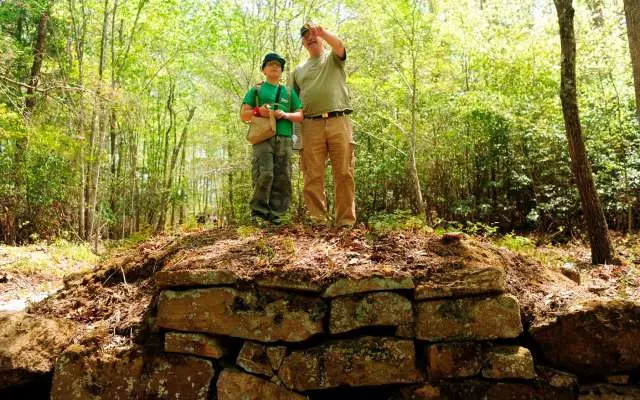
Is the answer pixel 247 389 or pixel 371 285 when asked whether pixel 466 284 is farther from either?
pixel 247 389

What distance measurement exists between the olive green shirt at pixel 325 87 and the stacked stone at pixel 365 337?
2.34m

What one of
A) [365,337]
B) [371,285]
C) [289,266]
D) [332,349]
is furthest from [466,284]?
[289,266]

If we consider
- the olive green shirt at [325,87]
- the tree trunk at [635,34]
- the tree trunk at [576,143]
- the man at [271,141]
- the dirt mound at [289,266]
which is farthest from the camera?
the tree trunk at [576,143]

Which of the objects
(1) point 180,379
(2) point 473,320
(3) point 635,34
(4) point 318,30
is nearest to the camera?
(2) point 473,320

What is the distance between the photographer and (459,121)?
37.9ft

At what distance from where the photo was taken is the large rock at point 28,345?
3.49m

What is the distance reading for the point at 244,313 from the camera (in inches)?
137

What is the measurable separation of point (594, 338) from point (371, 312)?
5.14ft

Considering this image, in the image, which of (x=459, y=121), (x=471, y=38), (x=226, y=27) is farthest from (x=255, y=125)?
(x=226, y=27)

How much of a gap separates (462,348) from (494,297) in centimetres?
43

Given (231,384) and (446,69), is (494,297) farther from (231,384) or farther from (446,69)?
(446,69)

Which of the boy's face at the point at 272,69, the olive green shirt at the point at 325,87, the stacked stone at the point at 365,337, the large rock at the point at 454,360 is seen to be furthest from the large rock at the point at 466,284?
the boy's face at the point at 272,69

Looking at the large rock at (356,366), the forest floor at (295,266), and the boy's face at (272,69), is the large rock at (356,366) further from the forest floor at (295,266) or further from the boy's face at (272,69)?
the boy's face at (272,69)

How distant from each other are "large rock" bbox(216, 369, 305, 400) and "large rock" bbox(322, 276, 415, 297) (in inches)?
30.4
